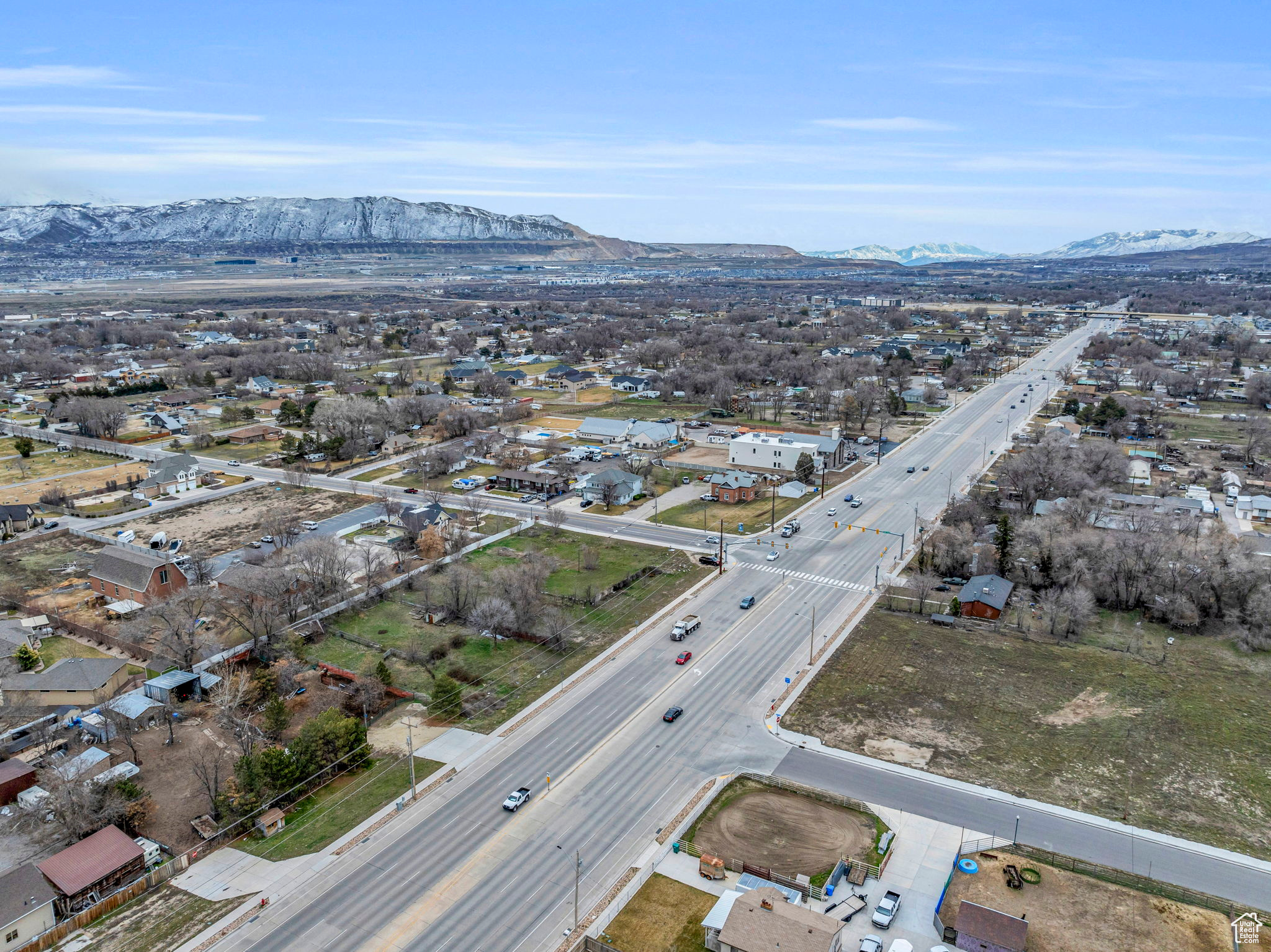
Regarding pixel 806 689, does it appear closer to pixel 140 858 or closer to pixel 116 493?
pixel 140 858

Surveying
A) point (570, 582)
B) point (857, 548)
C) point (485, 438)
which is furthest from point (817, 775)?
point (485, 438)

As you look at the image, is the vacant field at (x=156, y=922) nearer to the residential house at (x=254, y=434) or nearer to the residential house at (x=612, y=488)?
the residential house at (x=612, y=488)

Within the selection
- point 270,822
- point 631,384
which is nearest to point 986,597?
point 270,822

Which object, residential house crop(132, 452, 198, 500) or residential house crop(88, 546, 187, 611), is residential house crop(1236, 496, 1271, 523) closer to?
residential house crop(88, 546, 187, 611)

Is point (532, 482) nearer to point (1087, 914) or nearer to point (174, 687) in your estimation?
point (174, 687)

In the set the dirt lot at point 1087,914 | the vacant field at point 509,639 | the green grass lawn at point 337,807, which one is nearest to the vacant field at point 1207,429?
the vacant field at point 509,639

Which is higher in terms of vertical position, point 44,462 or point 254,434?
point 254,434

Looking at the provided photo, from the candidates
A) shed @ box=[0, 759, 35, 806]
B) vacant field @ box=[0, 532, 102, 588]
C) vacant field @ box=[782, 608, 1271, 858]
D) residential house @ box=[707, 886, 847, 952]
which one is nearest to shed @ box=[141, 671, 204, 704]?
shed @ box=[0, 759, 35, 806]

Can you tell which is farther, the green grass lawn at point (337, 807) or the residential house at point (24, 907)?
the green grass lawn at point (337, 807)
